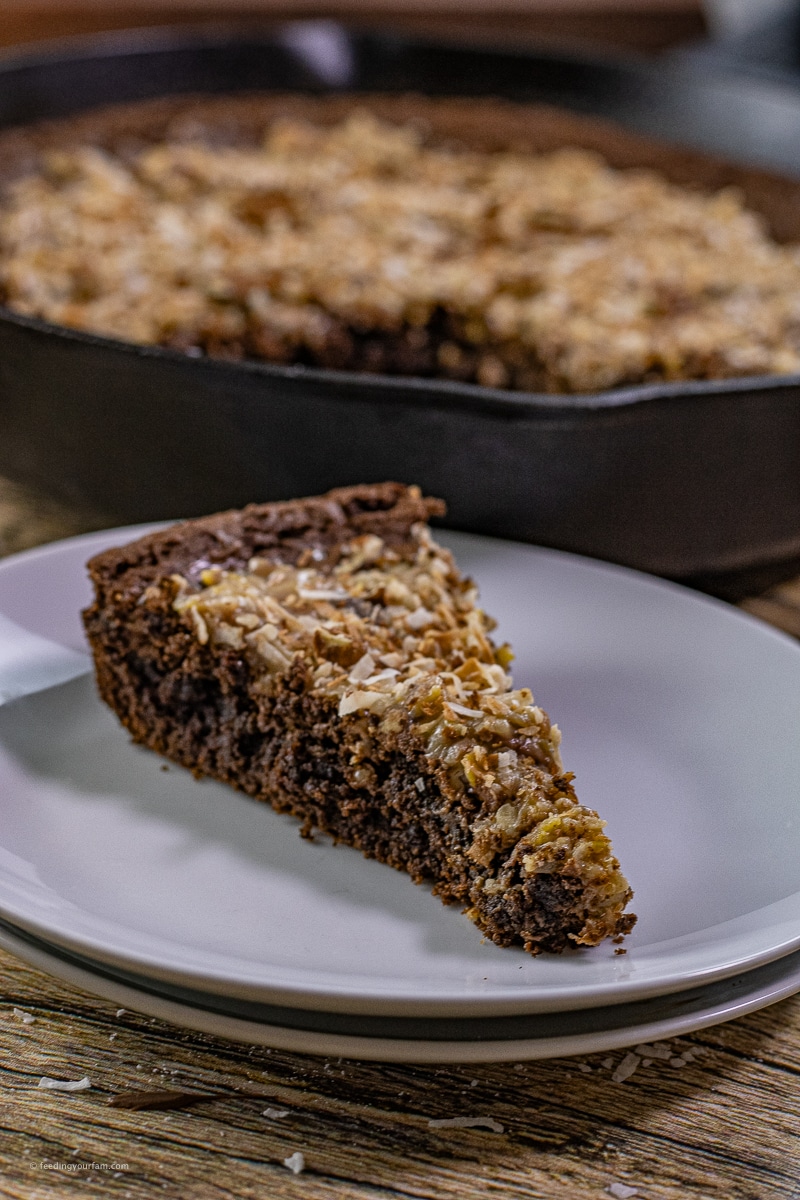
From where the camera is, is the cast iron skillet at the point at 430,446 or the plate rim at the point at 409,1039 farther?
the cast iron skillet at the point at 430,446

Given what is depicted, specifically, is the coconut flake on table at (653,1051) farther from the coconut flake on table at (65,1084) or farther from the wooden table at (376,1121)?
the coconut flake on table at (65,1084)

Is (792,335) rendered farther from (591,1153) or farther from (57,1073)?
(57,1073)

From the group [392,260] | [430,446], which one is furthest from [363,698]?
[392,260]

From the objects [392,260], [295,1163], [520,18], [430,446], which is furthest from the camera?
[520,18]

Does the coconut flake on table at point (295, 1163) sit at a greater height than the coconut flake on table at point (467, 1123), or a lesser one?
lesser

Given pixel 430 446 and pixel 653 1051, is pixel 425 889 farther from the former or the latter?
pixel 430 446

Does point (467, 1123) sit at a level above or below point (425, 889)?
below

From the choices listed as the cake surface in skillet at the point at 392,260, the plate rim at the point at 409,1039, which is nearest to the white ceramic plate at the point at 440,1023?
the plate rim at the point at 409,1039
